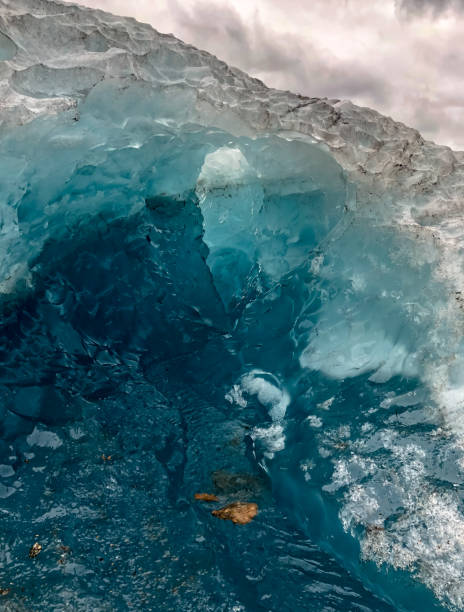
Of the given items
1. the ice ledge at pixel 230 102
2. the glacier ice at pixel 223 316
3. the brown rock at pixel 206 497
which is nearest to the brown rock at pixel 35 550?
the glacier ice at pixel 223 316

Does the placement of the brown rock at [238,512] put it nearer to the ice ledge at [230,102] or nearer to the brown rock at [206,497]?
the brown rock at [206,497]

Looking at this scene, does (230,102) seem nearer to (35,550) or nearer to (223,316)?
(223,316)

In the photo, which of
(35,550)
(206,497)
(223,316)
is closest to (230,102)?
(223,316)

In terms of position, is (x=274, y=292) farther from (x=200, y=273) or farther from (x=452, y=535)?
(x=452, y=535)

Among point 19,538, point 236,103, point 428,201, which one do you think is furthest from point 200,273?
point 19,538

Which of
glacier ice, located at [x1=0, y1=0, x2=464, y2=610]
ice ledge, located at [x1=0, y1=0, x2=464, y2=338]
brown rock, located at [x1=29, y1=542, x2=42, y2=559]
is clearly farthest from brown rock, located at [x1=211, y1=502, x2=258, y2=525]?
ice ledge, located at [x1=0, y1=0, x2=464, y2=338]
